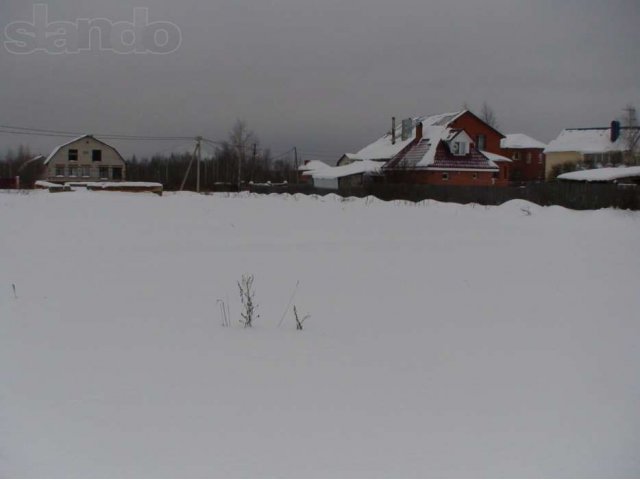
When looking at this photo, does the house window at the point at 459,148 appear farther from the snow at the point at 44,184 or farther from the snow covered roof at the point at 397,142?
the snow at the point at 44,184

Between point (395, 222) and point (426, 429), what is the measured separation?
12305mm

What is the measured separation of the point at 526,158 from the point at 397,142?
14963mm

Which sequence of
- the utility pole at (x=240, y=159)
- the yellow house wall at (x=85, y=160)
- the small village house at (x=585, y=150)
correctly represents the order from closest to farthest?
the yellow house wall at (x=85, y=160), the utility pole at (x=240, y=159), the small village house at (x=585, y=150)

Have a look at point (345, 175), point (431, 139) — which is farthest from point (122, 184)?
point (431, 139)

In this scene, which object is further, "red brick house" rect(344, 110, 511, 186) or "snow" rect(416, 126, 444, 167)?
"snow" rect(416, 126, 444, 167)

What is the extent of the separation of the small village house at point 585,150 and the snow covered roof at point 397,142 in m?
9.67

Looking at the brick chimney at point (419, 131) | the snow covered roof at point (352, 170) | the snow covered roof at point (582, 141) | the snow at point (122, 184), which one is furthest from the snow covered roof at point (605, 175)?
the snow at point (122, 184)

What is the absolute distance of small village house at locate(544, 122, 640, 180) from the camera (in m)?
40.8

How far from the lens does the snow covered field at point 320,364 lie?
3.69 m

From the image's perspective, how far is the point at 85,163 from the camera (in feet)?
72.8

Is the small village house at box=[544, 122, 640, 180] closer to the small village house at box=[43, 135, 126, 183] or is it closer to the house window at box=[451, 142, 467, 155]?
the house window at box=[451, 142, 467, 155]

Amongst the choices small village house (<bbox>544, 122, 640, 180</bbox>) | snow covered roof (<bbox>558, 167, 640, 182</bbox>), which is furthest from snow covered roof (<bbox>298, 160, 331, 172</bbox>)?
snow covered roof (<bbox>558, 167, 640, 182</bbox>)

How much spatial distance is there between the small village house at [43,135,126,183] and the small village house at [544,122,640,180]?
29257 millimetres

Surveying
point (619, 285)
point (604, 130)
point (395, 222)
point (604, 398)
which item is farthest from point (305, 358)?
point (604, 130)
